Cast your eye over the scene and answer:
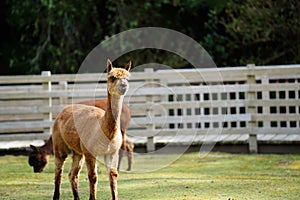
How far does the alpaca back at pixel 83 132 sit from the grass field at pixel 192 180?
3.50 feet

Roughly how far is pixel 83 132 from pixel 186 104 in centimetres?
606

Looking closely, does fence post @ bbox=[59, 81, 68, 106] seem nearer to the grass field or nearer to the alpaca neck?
the grass field

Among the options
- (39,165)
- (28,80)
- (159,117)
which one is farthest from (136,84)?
(39,165)

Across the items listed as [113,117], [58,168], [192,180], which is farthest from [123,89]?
[192,180]

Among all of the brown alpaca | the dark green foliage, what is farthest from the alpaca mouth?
the dark green foliage

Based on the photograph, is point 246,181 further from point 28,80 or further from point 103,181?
point 28,80

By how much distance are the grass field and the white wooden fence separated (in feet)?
2.04

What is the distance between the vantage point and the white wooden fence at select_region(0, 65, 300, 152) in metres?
13.4

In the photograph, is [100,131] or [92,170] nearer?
[100,131]

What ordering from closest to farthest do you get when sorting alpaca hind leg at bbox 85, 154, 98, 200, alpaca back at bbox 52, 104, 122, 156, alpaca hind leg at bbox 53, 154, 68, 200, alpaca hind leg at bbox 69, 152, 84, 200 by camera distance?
1. alpaca back at bbox 52, 104, 122, 156
2. alpaca hind leg at bbox 85, 154, 98, 200
3. alpaca hind leg at bbox 69, 152, 84, 200
4. alpaca hind leg at bbox 53, 154, 68, 200

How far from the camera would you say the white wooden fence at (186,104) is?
13375mm

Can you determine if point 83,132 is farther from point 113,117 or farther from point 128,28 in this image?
Result: point 128,28

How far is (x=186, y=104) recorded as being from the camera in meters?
13.7

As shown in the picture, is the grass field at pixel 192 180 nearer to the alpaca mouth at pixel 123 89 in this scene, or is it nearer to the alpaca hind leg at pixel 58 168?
the alpaca hind leg at pixel 58 168
